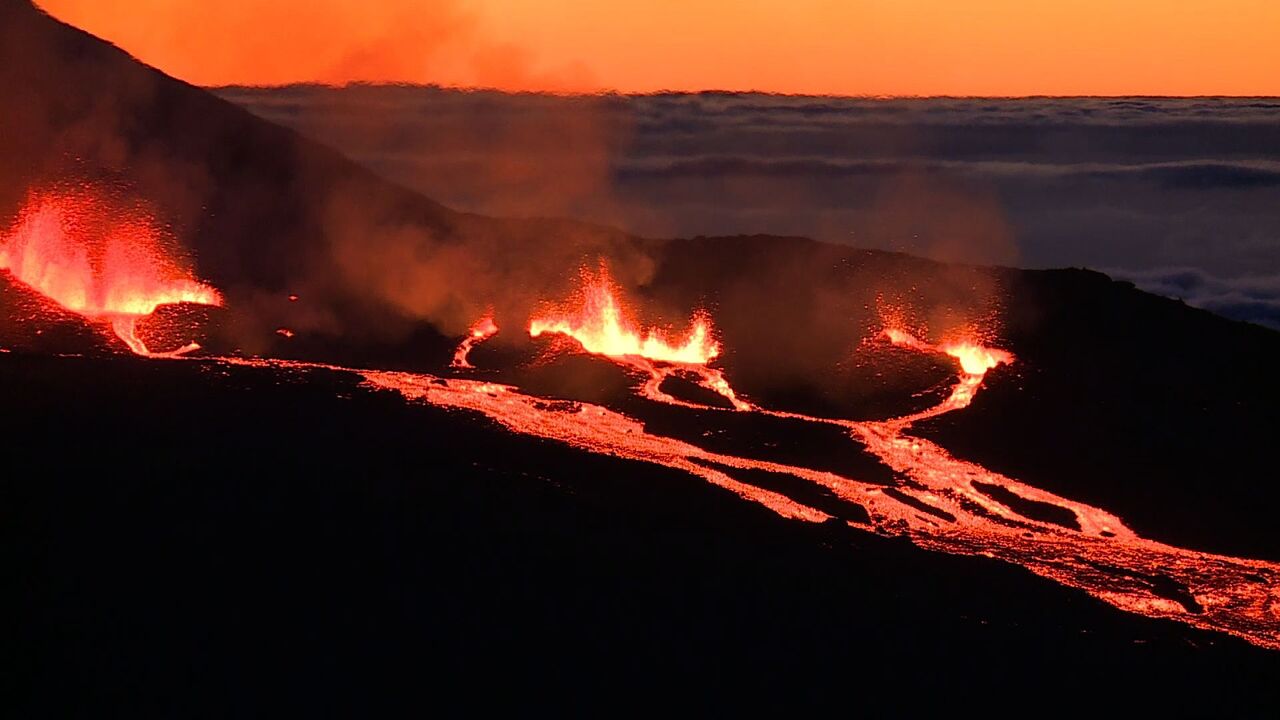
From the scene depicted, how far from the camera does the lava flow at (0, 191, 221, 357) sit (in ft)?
59.7

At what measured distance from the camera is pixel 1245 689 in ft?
38.8

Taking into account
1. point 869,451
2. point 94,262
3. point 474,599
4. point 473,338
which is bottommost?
point 474,599

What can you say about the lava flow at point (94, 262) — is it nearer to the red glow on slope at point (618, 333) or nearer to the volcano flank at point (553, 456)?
the volcano flank at point (553, 456)

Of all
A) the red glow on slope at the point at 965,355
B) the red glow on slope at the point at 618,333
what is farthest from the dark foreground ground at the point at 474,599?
the red glow on slope at the point at 965,355

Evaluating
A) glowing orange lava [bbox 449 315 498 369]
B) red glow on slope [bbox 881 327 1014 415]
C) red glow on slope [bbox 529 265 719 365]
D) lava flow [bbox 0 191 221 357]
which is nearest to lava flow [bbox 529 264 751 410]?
red glow on slope [bbox 529 265 719 365]

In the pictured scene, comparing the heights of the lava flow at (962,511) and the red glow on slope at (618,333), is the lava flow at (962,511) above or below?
below

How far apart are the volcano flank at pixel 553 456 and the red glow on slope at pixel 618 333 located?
0.07 metres

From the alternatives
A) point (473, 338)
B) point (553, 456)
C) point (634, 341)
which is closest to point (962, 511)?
point (553, 456)

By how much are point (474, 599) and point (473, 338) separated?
684 cm

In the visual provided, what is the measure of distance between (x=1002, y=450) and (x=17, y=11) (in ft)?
43.3

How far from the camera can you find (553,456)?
15062 mm

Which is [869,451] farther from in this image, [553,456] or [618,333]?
[618,333]

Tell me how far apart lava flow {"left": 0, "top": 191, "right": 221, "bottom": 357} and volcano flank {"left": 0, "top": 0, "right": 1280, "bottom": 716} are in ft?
0.16

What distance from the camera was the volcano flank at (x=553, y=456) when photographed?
11.8 m
